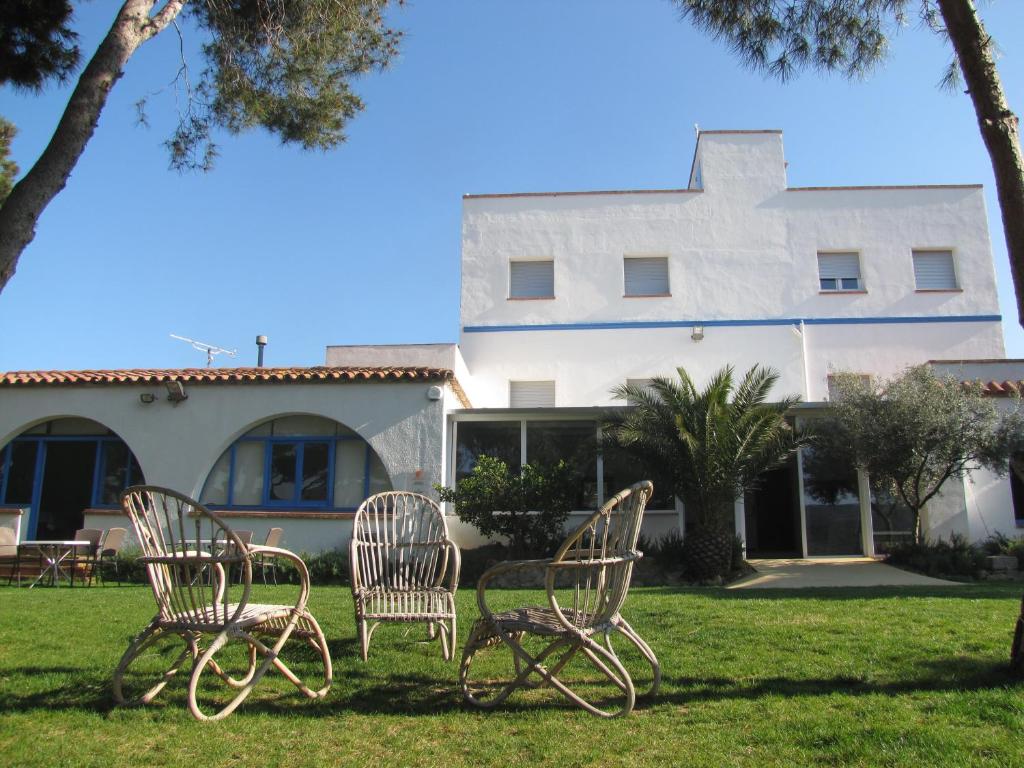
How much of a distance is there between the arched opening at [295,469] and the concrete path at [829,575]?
21.7ft

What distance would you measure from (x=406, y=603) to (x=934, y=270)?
56.3 ft

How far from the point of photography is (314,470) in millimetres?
14320

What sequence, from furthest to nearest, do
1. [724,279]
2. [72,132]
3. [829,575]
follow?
[724,279] < [829,575] < [72,132]

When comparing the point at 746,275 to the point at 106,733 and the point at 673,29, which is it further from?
the point at 106,733

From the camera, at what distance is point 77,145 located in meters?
Result: 5.36

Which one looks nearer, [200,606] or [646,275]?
[200,606]

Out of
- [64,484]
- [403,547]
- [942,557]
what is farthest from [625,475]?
[64,484]

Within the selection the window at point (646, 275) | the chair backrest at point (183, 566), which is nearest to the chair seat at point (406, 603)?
the chair backrest at point (183, 566)

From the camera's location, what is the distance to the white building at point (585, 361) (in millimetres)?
13867

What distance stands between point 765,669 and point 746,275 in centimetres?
1458

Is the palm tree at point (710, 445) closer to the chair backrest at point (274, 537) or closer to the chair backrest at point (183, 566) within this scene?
the chair backrest at point (274, 537)

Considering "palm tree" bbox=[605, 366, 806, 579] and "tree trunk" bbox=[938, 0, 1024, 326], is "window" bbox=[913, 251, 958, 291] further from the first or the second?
"tree trunk" bbox=[938, 0, 1024, 326]

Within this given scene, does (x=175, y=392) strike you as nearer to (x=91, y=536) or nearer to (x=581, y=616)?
(x=91, y=536)

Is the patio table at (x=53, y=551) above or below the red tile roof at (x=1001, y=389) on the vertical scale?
below
